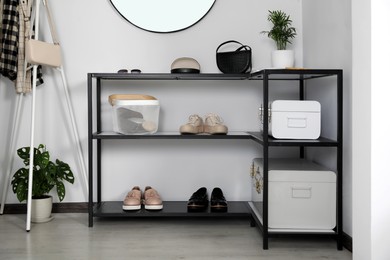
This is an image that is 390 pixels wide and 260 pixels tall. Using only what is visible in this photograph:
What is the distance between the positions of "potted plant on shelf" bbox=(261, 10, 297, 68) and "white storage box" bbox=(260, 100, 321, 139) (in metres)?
0.56

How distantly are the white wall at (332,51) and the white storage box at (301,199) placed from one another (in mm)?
86

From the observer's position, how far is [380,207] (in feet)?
5.67

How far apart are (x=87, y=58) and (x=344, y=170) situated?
1.75 meters

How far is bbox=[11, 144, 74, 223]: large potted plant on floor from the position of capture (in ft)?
9.24

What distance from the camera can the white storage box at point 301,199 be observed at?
238 centimetres

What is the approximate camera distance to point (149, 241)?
2486mm

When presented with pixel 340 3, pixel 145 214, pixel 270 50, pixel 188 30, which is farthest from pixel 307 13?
pixel 145 214

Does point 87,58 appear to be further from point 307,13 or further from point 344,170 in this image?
point 344,170

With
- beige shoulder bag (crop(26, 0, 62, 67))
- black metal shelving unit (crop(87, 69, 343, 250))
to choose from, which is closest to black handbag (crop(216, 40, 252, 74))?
black metal shelving unit (crop(87, 69, 343, 250))

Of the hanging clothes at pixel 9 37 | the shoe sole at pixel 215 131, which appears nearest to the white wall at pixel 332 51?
the shoe sole at pixel 215 131

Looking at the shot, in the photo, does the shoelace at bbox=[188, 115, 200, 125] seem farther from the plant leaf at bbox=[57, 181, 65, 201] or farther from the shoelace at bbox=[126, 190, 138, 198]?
the plant leaf at bbox=[57, 181, 65, 201]

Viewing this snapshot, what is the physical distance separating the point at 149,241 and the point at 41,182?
2.73ft

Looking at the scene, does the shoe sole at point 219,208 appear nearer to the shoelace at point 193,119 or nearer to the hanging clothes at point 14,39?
the shoelace at point 193,119

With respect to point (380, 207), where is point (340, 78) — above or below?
above
